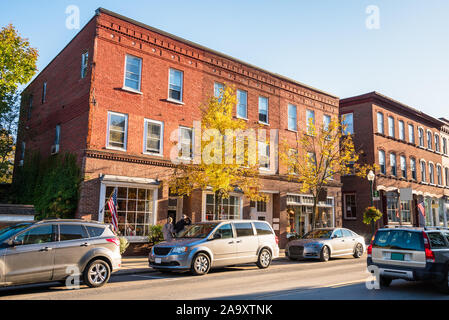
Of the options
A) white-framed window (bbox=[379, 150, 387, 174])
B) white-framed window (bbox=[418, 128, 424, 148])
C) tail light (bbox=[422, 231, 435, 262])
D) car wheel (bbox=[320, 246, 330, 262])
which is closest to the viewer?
tail light (bbox=[422, 231, 435, 262])

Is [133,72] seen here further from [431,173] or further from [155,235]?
[431,173]

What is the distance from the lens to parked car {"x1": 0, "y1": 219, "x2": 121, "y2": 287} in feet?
29.2

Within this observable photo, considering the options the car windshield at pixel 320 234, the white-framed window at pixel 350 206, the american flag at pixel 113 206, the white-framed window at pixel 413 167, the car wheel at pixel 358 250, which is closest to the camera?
the american flag at pixel 113 206

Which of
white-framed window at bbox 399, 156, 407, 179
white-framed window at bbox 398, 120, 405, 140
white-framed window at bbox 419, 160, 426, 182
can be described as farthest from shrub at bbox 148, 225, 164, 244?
white-framed window at bbox 419, 160, 426, 182

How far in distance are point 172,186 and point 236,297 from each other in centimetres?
1100

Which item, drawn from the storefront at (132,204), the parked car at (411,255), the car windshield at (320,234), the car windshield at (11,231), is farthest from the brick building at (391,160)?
the car windshield at (11,231)

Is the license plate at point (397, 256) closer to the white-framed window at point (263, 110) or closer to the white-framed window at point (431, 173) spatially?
the white-framed window at point (263, 110)

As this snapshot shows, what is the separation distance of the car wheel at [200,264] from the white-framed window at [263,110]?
13.7 m

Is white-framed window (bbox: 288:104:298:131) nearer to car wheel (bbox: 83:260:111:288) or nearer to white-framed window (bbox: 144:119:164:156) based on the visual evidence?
white-framed window (bbox: 144:119:164:156)

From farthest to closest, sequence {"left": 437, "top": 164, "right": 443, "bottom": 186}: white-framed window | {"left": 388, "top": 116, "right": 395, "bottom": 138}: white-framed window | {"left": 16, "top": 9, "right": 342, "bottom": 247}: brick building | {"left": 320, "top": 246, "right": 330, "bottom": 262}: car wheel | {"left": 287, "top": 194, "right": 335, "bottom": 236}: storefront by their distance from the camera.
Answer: {"left": 437, "top": 164, "right": 443, "bottom": 186}: white-framed window
{"left": 388, "top": 116, "right": 395, "bottom": 138}: white-framed window
{"left": 287, "top": 194, "right": 335, "bottom": 236}: storefront
{"left": 16, "top": 9, "right": 342, "bottom": 247}: brick building
{"left": 320, "top": 246, "right": 330, "bottom": 262}: car wheel

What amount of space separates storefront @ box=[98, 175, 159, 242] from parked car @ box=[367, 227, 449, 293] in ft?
37.0

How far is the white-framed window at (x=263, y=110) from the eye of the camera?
25000mm

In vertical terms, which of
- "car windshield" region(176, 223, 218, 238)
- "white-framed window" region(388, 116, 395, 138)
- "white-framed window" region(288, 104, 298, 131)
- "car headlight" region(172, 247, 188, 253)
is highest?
"white-framed window" region(388, 116, 395, 138)

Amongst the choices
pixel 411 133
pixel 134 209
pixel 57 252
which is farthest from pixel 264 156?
pixel 411 133
